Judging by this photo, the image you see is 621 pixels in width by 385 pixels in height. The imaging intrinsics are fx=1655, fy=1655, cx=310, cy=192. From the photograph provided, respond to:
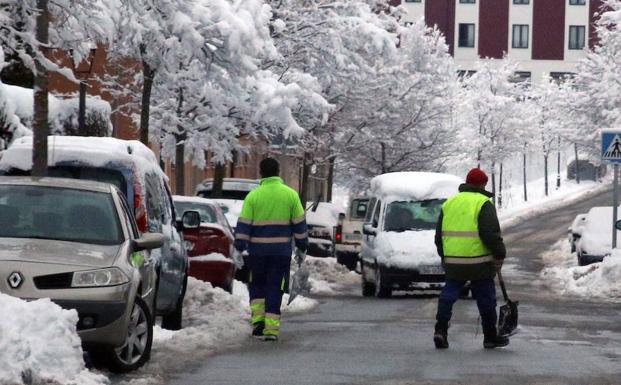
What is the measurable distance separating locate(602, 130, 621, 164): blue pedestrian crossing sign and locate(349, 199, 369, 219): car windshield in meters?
6.53

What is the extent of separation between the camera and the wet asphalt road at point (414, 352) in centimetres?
1163

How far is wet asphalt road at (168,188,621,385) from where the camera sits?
38.2ft

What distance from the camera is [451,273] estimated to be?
14.9 meters

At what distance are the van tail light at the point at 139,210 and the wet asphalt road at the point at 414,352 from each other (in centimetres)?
144

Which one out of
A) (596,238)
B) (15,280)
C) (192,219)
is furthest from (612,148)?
(15,280)

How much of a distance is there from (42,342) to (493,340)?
5.52 metres

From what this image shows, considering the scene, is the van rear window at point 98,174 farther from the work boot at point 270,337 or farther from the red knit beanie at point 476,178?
the red knit beanie at point 476,178

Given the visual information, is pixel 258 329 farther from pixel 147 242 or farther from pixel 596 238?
pixel 596 238

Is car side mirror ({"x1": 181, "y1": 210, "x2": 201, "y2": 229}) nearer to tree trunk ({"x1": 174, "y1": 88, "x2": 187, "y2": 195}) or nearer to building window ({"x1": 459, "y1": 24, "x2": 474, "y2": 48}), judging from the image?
tree trunk ({"x1": 174, "y1": 88, "x2": 187, "y2": 195})

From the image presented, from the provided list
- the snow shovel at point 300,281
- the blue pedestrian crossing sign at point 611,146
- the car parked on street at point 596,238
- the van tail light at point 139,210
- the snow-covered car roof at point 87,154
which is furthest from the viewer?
the car parked on street at point 596,238

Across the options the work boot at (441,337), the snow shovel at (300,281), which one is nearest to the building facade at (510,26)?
the snow shovel at (300,281)

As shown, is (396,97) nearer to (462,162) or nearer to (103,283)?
(462,162)

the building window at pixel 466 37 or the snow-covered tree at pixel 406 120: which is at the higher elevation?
the building window at pixel 466 37

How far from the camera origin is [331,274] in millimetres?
34125
